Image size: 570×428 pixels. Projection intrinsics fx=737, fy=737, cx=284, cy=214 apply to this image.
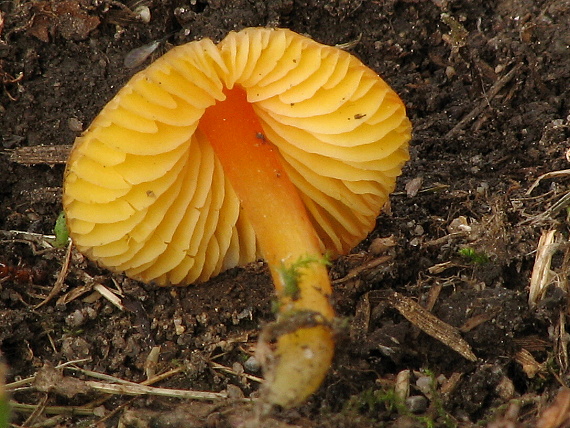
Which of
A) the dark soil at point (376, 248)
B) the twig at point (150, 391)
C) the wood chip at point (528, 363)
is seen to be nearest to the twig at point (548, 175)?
the dark soil at point (376, 248)

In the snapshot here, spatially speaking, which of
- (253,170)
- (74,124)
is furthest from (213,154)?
(74,124)

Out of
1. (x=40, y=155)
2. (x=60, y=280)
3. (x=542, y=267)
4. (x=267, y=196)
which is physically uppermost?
(x=40, y=155)

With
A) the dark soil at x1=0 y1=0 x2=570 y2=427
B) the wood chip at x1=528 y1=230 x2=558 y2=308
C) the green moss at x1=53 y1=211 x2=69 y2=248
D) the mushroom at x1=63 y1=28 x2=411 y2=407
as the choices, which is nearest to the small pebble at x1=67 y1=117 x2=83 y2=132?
the dark soil at x1=0 y1=0 x2=570 y2=427

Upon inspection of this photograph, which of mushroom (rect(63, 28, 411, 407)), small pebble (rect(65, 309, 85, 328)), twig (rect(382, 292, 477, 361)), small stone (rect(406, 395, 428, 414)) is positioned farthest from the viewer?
small pebble (rect(65, 309, 85, 328))

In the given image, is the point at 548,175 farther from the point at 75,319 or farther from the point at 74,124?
the point at 74,124

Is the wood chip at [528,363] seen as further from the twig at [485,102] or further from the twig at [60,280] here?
the twig at [60,280]

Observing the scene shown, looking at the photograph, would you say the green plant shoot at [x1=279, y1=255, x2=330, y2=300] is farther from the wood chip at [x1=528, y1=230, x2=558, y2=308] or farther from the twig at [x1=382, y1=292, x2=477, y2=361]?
the wood chip at [x1=528, y1=230, x2=558, y2=308]
